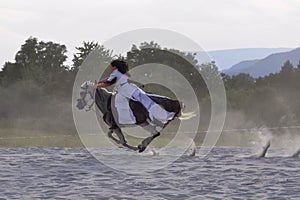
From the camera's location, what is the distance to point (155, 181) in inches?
1260

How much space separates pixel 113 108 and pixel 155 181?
660 inches

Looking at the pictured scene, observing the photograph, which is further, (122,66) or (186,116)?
(186,116)

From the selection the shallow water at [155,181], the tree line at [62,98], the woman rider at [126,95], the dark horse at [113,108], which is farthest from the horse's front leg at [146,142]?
the tree line at [62,98]

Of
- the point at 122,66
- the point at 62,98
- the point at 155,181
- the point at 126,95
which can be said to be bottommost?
the point at 155,181

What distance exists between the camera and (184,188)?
29000mm

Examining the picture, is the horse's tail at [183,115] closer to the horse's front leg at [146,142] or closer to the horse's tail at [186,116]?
the horse's tail at [186,116]

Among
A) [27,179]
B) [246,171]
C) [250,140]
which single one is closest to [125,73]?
[27,179]

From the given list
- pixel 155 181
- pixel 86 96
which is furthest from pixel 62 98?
pixel 86 96

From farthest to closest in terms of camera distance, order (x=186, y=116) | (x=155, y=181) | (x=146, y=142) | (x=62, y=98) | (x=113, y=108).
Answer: (x=62, y=98) < (x=155, y=181) < (x=186, y=116) < (x=113, y=108) < (x=146, y=142)

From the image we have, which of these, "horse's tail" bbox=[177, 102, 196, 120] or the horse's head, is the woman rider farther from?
the horse's head

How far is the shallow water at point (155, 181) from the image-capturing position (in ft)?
88.6

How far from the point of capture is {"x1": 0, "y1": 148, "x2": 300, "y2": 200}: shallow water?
88.6 feet

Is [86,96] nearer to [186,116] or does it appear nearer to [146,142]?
[146,142]

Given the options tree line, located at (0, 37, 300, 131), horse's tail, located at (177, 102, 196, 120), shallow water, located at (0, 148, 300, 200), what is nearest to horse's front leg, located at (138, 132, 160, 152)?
horse's tail, located at (177, 102, 196, 120)
